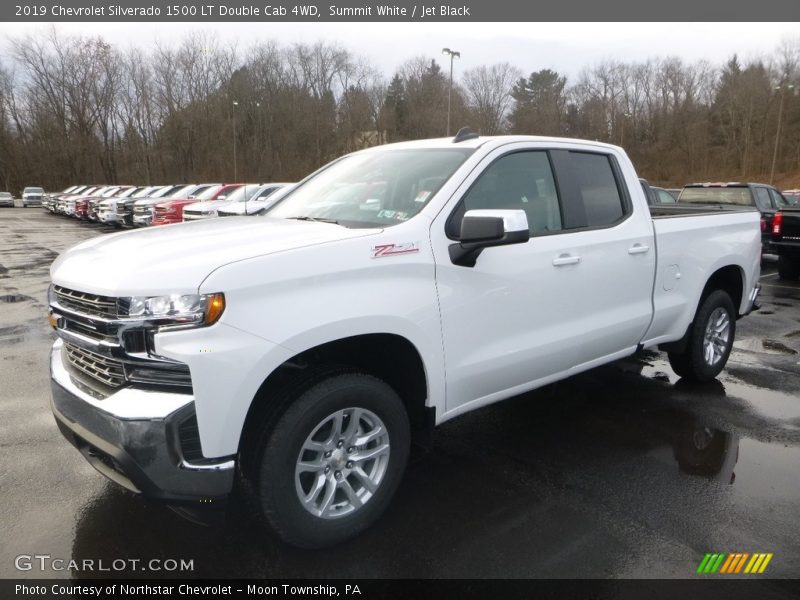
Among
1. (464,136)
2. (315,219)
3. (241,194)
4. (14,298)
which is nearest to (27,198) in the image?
(241,194)

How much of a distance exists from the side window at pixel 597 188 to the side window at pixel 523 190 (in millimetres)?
321

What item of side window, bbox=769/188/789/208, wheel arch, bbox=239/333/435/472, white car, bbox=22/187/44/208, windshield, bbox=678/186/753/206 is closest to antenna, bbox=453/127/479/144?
wheel arch, bbox=239/333/435/472

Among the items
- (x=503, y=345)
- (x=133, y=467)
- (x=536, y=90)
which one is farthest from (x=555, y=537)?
(x=536, y=90)

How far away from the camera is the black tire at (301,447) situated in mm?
2523

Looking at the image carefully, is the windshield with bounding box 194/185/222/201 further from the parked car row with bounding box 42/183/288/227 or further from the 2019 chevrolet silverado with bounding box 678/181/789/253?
the 2019 chevrolet silverado with bounding box 678/181/789/253

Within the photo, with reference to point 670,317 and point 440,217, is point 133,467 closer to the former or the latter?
point 440,217

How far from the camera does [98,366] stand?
103 inches

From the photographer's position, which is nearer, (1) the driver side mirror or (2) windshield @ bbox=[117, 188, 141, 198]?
(1) the driver side mirror

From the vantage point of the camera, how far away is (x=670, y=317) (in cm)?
462

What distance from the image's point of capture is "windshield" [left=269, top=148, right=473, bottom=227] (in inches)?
129

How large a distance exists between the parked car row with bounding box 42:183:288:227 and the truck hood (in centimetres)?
898

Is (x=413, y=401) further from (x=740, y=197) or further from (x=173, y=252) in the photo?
(x=740, y=197)

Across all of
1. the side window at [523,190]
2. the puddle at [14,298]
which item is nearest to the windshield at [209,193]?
the puddle at [14,298]

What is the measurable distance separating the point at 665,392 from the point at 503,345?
2.59 m
